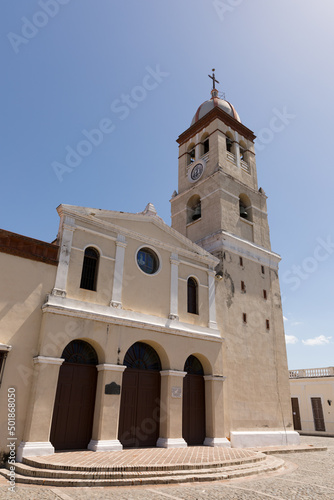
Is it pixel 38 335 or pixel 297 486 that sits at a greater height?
pixel 38 335

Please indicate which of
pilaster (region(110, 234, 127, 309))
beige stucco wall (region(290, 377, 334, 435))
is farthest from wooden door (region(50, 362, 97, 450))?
beige stucco wall (region(290, 377, 334, 435))

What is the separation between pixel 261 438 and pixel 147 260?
9.15m

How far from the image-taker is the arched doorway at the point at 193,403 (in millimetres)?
13727

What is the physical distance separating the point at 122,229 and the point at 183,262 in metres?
3.35

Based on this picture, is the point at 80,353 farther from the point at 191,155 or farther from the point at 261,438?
the point at 191,155

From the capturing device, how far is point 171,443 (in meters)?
12.5

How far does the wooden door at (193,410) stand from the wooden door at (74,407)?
158 inches

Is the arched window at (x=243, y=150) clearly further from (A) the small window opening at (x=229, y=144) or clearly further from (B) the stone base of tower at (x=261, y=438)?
(B) the stone base of tower at (x=261, y=438)

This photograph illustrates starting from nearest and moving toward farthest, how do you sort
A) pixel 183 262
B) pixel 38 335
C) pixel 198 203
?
pixel 38 335, pixel 183 262, pixel 198 203

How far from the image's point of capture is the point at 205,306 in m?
15.9

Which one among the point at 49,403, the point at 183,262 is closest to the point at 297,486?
the point at 49,403

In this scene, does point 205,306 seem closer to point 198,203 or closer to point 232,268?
point 232,268

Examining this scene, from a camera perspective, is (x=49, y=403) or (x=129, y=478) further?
(x=49, y=403)

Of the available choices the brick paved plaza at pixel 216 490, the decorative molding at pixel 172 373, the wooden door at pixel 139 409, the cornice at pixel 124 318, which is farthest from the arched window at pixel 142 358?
the brick paved plaza at pixel 216 490
